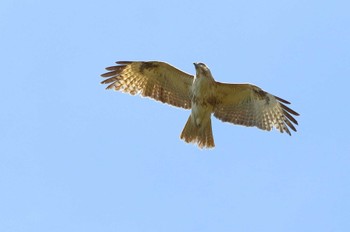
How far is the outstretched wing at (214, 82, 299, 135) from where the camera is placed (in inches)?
443

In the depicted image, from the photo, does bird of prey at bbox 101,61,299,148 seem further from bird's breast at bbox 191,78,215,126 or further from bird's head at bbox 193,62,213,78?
Answer: bird's head at bbox 193,62,213,78

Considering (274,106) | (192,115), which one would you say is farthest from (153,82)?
(274,106)

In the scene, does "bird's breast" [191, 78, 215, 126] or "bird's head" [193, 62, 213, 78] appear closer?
"bird's head" [193, 62, 213, 78]

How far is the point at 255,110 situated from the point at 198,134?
4.33ft

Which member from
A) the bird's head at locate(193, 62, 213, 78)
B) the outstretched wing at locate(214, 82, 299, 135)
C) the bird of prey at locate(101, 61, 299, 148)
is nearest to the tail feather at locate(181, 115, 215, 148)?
the bird of prey at locate(101, 61, 299, 148)

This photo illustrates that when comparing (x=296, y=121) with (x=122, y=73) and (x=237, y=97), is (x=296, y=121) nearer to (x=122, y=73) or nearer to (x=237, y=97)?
(x=237, y=97)

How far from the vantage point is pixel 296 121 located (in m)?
11.5

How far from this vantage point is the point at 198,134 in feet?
35.8

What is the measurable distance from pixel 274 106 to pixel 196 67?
75.5 inches

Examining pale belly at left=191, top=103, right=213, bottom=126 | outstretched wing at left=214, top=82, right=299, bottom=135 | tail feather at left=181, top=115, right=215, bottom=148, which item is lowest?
tail feather at left=181, top=115, right=215, bottom=148

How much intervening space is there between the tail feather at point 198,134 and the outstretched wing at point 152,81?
0.61 meters

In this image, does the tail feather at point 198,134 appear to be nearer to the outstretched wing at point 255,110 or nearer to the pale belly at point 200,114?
the pale belly at point 200,114

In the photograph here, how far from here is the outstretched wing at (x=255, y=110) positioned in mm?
11242

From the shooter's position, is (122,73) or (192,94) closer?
(192,94)
